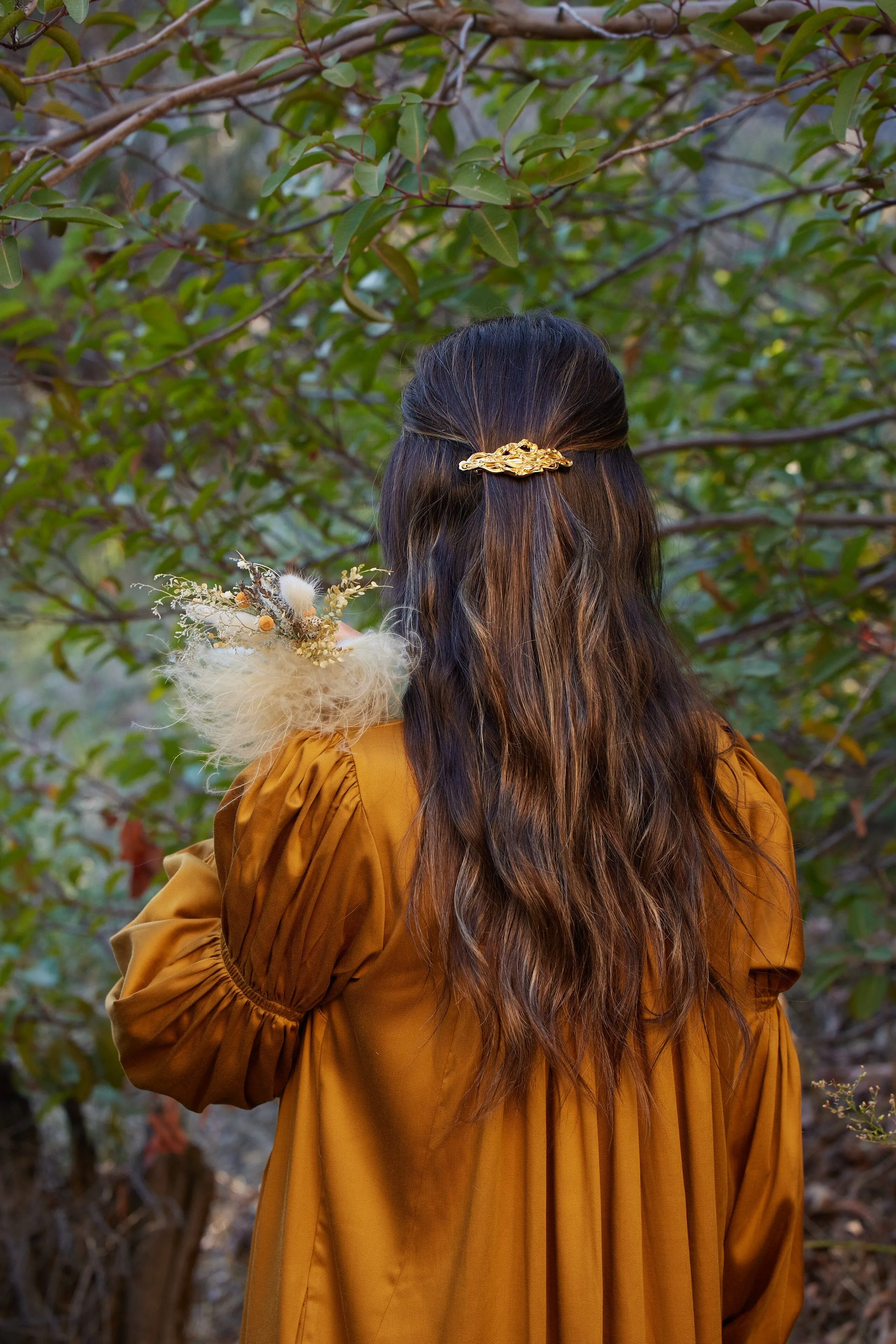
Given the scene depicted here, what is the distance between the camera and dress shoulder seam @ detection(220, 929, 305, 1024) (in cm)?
115

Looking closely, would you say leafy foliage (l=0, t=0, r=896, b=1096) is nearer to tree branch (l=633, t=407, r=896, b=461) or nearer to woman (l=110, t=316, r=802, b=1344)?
tree branch (l=633, t=407, r=896, b=461)

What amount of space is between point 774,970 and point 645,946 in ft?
0.68

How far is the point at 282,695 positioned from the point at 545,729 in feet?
0.95

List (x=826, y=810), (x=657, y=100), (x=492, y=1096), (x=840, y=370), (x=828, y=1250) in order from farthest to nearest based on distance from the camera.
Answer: (x=828, y=1250)
(x=840, y=370)
(x=826, y=810)
(x=657, y=100)
(x=492, y=1096)

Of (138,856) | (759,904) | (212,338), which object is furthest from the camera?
(138,856)

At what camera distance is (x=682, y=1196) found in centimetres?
118

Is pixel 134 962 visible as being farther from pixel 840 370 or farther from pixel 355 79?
pixel 840 370

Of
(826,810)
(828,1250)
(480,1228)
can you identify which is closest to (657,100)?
(826,810)

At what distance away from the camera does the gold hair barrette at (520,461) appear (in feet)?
3.69

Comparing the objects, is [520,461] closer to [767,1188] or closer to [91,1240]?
[767,1188]

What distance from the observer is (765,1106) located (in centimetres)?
130

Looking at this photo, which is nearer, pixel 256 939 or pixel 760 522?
pixel 256 939

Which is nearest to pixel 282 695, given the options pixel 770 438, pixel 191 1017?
pixel 191 1017

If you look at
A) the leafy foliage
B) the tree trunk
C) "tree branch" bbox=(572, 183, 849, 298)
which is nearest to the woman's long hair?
the leafy foliage
